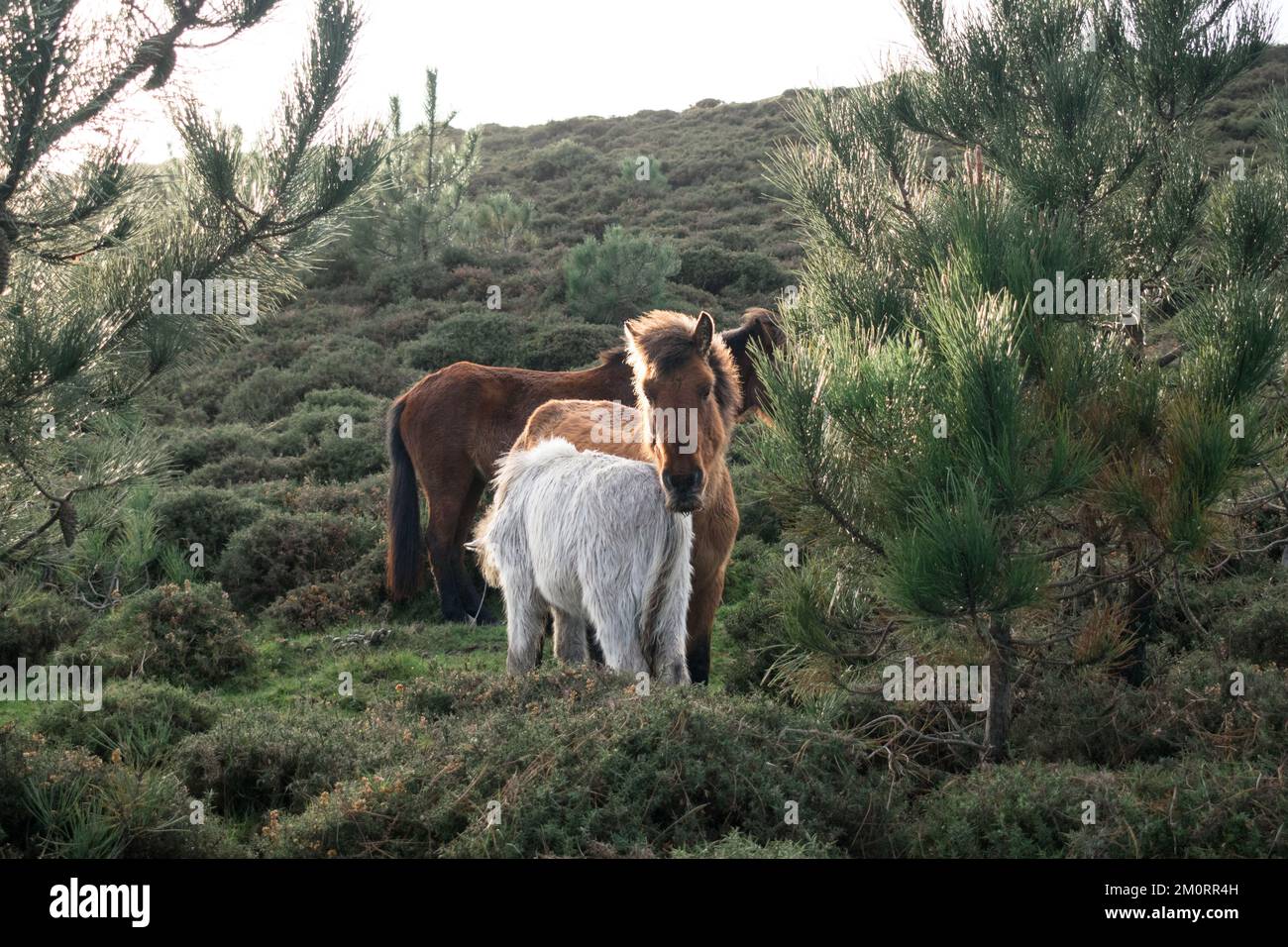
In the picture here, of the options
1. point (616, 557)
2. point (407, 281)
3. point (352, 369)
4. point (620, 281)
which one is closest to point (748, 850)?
point (616, 557)

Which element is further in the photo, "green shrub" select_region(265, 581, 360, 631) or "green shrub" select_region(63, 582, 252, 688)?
"green shrub" select_region(265, 581, 360, 631)

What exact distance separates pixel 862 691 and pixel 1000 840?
132 cm

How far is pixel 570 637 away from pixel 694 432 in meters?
1.67

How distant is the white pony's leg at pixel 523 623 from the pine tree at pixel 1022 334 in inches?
68.0

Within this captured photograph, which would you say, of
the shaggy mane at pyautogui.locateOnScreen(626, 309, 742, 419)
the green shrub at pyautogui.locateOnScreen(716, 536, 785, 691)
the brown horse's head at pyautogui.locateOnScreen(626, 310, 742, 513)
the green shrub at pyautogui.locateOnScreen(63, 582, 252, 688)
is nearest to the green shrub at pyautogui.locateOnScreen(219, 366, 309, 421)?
the green shrub at pyautogui.locateOnScreen(63, 582, 252, 688)

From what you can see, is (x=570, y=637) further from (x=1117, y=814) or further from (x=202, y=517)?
(x=202, y=517)

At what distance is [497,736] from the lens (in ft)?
16.1

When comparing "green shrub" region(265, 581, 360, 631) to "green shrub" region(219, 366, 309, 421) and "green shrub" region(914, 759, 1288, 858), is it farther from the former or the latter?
"green shrub" region(219, 366, 309, 421)

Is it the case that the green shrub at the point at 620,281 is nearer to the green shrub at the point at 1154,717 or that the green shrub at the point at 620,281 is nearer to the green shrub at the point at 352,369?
the green shrub at the point at 352,369

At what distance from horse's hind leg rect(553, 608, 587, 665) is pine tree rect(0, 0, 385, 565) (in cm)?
232

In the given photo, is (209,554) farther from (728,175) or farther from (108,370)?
(728,175)

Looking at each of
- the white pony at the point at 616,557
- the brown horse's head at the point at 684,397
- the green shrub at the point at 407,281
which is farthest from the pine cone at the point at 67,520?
the green shrub at the point at 407,281

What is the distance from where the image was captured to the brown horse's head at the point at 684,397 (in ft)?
17.4

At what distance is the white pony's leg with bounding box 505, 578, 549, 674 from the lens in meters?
6.41
